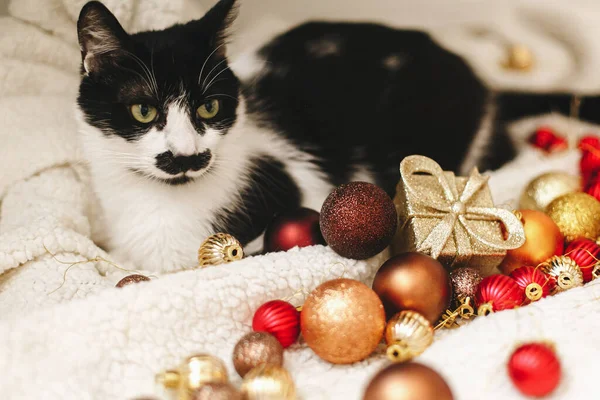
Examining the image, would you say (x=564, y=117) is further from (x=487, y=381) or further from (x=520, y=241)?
(x=487, y=381)

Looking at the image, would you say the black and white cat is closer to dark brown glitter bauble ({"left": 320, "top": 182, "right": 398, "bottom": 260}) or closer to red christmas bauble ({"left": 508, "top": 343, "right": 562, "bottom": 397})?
dark brown glitter bauble ({"left": 320, "top": 182, "right": 398, "bottom": 260})

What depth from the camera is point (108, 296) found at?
2.09 feet

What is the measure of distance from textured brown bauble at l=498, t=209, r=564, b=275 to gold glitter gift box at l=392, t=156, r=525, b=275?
0.04 metres

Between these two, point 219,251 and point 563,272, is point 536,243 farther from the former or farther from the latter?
point 219,251

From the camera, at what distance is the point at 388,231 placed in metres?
0.72

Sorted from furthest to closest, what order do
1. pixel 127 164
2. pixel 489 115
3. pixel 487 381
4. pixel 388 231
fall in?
pixel 489 115 → pixel 127 164 → pixel 388 231 → pixel 487 381

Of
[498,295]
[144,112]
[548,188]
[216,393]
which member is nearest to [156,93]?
[144,112]

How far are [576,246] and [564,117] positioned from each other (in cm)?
61

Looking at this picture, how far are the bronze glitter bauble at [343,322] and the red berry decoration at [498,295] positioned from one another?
0.16 m

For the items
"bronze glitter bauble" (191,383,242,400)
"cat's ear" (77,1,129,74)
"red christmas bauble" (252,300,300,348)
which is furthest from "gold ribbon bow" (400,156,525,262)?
"cat's ear" (77,1,129,74)

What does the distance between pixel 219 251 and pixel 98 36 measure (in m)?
0.35

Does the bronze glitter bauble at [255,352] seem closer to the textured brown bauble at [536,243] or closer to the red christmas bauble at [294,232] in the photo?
the red christmas bauble at [294,232]

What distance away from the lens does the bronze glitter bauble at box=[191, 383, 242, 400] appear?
510 mm

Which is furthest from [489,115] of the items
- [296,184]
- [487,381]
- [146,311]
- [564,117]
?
[146,311]
